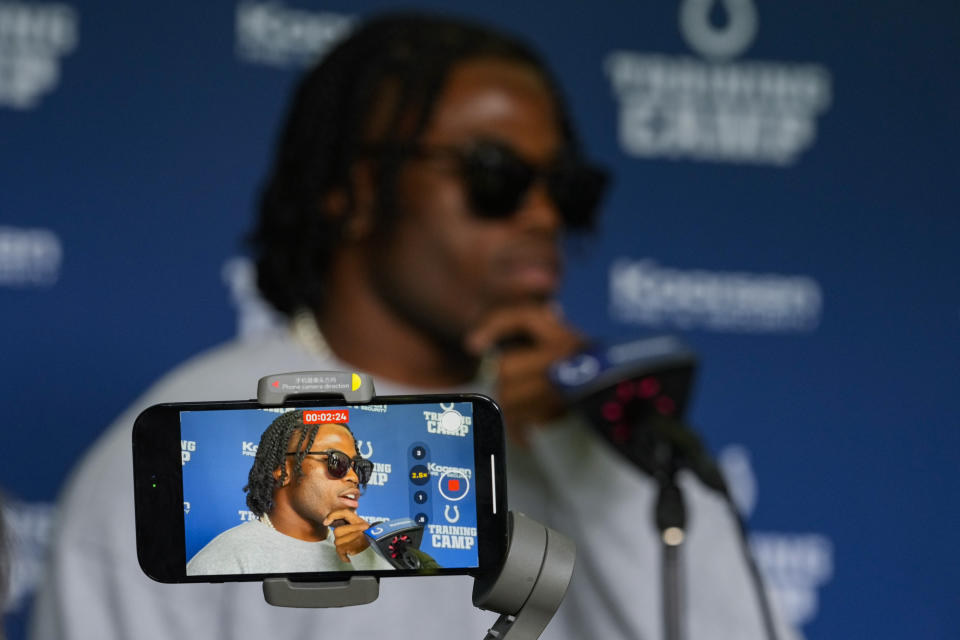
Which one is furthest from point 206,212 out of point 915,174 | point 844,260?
point 915,174

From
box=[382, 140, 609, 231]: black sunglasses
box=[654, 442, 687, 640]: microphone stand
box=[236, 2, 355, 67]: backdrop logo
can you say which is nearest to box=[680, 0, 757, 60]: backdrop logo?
box=[236, 2, 355, 67]: backdrop logo

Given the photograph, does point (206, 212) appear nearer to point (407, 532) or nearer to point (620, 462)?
point (620, 462)

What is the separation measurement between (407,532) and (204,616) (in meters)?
0.35

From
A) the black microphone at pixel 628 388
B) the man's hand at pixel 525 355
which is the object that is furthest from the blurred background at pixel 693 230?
the black microphone at pixel 628 388

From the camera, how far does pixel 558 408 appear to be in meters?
0.92

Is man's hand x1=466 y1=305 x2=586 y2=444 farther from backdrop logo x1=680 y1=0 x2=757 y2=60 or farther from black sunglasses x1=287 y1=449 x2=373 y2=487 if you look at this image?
backdrop logo x1=680 y1=0 x2=757 y2=60

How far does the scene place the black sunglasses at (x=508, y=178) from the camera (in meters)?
0.98

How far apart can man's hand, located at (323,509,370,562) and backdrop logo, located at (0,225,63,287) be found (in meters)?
1.13

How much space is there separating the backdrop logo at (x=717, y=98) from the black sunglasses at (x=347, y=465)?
1.24m

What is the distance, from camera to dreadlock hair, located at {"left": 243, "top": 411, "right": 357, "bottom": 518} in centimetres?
37

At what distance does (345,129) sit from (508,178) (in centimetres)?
20

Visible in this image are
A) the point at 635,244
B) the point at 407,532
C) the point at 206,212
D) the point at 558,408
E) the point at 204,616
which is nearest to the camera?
the point at 407,532

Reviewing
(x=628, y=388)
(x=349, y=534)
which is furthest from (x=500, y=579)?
(x=628, y=388)

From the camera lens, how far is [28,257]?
4.57 ft
